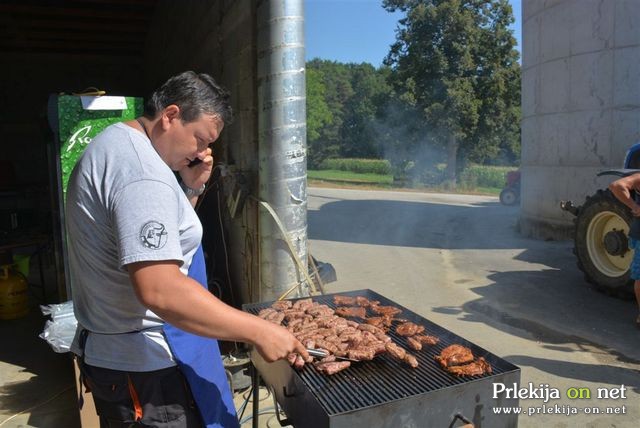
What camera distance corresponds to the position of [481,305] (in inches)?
259

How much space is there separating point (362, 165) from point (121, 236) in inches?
1998

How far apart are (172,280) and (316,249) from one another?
9101 millimetres

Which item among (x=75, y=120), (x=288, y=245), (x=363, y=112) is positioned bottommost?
(x=288, y=245)

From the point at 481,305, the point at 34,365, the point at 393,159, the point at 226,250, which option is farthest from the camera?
the point at 393,159

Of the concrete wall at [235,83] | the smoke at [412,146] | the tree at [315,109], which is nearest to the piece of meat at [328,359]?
the concrete wall at [235,83]

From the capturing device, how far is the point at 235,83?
4.79 meters

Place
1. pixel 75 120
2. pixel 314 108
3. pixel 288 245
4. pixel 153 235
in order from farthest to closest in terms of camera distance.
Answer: pixel 314 108 < pixel 75 120 < pixel 288 245 < pixel 153 235

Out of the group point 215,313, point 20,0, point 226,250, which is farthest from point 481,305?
point 20,0

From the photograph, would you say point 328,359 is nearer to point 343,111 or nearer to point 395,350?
point 395,350

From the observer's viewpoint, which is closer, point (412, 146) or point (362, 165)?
point (412, 146)

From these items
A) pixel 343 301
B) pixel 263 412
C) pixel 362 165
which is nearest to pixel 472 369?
pixel 343 301

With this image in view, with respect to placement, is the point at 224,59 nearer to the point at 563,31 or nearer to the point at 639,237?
the point at 639,237

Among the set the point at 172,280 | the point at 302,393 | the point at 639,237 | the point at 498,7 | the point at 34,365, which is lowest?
the point at 34,365

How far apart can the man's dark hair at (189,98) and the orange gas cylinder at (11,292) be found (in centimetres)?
508
